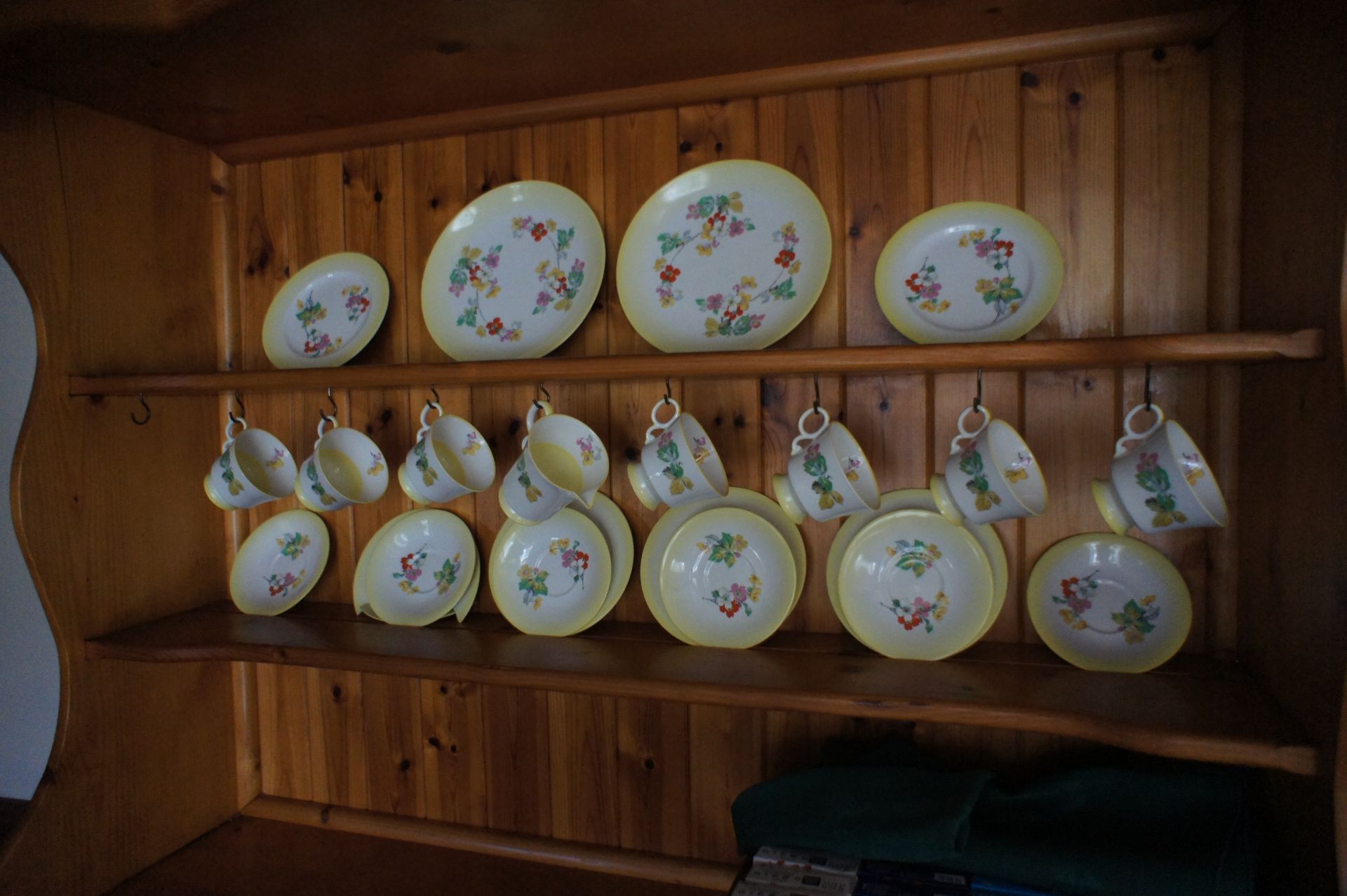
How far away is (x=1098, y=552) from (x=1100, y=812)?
0.97 ft

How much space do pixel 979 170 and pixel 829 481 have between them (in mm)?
456

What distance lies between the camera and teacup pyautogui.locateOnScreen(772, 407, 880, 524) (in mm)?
888

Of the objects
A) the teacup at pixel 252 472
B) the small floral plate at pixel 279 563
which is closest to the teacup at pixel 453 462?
the teacup at pixel 252 472

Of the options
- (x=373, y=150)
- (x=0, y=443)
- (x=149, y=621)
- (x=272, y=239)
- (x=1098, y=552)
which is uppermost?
(x=373, y=150)

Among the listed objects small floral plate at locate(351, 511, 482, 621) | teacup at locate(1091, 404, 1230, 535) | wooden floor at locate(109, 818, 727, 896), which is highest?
teacup at locate(1091, 404, 1230, 535)

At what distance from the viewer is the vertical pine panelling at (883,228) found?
1.02 metres

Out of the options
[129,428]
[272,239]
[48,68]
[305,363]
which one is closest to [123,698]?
[129,428]

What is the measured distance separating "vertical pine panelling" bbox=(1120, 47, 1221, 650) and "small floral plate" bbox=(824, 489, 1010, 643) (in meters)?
0.19

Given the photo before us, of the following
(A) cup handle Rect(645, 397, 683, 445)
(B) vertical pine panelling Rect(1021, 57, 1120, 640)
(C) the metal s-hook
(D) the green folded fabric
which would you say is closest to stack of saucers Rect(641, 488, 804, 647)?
(A) cup handle Rect(645, 397, 683, 445)

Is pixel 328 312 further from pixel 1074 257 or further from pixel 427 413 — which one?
pixel 1074 257

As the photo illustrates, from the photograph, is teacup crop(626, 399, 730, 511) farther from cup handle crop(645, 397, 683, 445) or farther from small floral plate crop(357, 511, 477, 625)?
small floral plate crop(357, 511, 477, 625)

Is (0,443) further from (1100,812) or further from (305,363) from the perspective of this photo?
(1100,812)

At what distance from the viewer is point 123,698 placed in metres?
1.18

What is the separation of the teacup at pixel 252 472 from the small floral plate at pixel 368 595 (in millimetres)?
146
